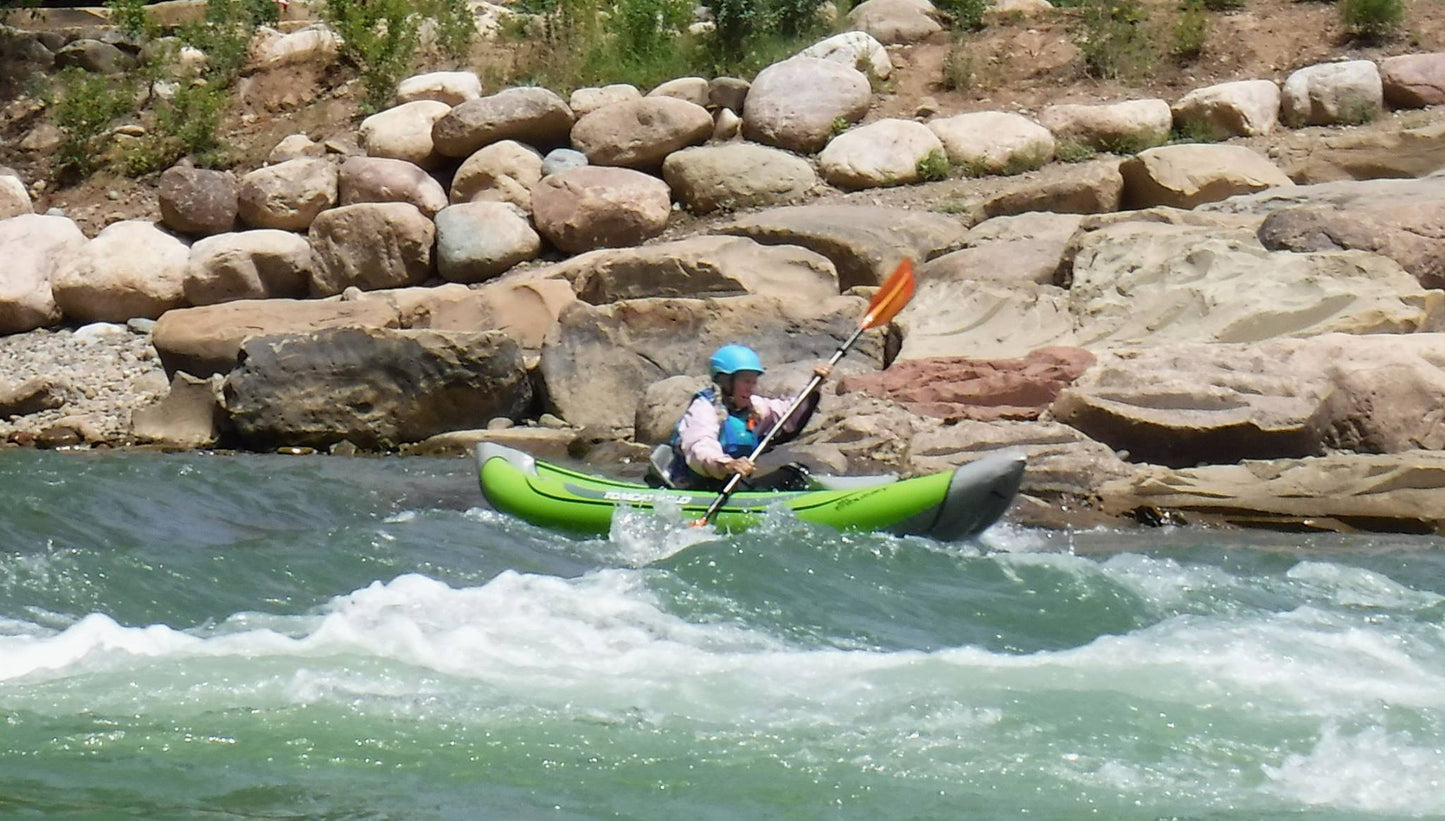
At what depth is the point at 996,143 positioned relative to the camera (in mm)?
11883

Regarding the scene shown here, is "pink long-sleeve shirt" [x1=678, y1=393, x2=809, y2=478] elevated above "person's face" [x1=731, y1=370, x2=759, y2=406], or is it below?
below

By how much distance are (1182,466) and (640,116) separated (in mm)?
5906

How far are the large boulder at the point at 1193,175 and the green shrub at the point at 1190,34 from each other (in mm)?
2516

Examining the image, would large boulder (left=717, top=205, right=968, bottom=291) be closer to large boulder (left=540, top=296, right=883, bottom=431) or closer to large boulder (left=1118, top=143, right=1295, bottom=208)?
large boulder (left=540, top=296, right=883, bottom=431)

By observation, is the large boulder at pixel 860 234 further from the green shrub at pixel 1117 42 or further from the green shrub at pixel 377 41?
the green shrub at pixel 377 41

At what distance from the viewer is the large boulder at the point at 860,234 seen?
1000cm

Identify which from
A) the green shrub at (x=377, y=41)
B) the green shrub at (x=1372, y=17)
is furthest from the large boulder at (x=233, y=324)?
the green shrub at (x=1372, y=17)

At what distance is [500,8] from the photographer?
15.2 metres

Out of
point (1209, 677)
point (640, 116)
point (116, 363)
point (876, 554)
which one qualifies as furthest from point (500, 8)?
point (1209, 677)

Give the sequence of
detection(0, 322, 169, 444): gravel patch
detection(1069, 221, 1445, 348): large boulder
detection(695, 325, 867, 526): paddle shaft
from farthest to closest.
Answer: detection(0, 322, 169, 444): gravel patch → detection(1069, 221, 1445, 348): large boulder → detection(695, 325, 867, 526): paddle shaft

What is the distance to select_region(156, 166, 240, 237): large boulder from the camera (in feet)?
38.4

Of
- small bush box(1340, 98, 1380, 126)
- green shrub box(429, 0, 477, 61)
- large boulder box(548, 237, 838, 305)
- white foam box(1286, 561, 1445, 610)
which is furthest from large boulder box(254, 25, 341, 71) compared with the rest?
white foam box(1286, 561, 1445, 610)

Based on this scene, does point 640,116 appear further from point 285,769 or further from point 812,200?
point 285,769

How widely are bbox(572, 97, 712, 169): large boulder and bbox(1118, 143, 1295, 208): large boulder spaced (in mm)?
3221
